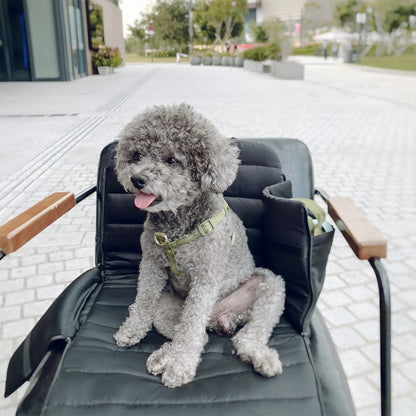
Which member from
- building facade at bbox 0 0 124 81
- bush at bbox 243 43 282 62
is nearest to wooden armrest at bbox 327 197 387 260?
building facade at bbox 0 0 124 81

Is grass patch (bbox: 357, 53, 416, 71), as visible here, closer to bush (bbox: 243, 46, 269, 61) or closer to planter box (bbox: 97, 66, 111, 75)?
bush (bbox: 243, 46, 269, 61)

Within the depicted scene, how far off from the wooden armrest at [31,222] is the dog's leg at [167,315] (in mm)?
682

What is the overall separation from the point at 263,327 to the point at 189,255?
46cm

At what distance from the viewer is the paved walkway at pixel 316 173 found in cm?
292

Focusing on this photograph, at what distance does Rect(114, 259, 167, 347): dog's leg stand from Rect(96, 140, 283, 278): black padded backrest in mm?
443

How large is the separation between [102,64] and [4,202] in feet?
67.8

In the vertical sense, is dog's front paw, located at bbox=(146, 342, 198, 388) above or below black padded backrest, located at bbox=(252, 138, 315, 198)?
below

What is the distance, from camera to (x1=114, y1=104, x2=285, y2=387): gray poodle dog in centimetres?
187

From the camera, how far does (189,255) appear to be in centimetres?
204

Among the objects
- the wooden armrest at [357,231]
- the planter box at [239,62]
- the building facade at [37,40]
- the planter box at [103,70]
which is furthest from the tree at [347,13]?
the wooden armrest at [357,231]

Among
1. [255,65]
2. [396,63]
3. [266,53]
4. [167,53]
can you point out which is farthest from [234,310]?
[167,53]

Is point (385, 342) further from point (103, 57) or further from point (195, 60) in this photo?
point (195, 60)

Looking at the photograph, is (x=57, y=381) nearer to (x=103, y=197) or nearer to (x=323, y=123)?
(x=103, y=197)

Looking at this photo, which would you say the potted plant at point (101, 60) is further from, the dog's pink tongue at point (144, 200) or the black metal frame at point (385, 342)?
the black metal frame at point (385, 342)
